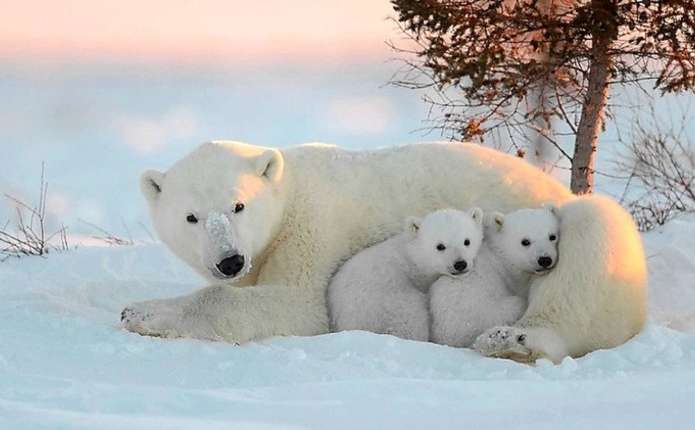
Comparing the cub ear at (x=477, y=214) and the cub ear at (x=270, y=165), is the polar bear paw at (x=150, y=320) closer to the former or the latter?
the cub ear at (x=270, y=165)

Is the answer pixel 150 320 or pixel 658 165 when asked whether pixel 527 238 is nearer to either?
pixel 150 320

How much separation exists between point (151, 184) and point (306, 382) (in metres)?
1.72

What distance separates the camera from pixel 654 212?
30.4 feet

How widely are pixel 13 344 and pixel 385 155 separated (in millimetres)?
2172

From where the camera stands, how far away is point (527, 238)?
5.00m

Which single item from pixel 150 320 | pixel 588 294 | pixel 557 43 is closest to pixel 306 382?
pixel 150 320

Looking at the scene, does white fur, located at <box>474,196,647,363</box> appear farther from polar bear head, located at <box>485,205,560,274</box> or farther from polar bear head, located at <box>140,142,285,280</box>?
polar bear head, located at <box>140,142,285,280</box>

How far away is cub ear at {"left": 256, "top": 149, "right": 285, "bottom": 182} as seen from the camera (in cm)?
496

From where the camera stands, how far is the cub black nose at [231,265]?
461cm

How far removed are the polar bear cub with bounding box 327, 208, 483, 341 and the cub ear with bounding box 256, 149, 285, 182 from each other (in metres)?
0.55

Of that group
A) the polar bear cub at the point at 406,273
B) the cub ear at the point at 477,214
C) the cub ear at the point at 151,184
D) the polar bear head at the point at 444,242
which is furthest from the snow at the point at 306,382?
the cub ear at the point at 477,214

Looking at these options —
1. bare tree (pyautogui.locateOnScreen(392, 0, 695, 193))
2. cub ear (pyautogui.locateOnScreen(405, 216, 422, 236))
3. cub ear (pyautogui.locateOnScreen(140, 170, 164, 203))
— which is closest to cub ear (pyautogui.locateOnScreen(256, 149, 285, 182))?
cub ear (pyautogui.locateOnScreen(140, 170, 164, 203))

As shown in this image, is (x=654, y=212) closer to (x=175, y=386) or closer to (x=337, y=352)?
(x=337, y=352)

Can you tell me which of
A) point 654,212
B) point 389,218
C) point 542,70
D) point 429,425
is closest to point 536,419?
point 429,425
